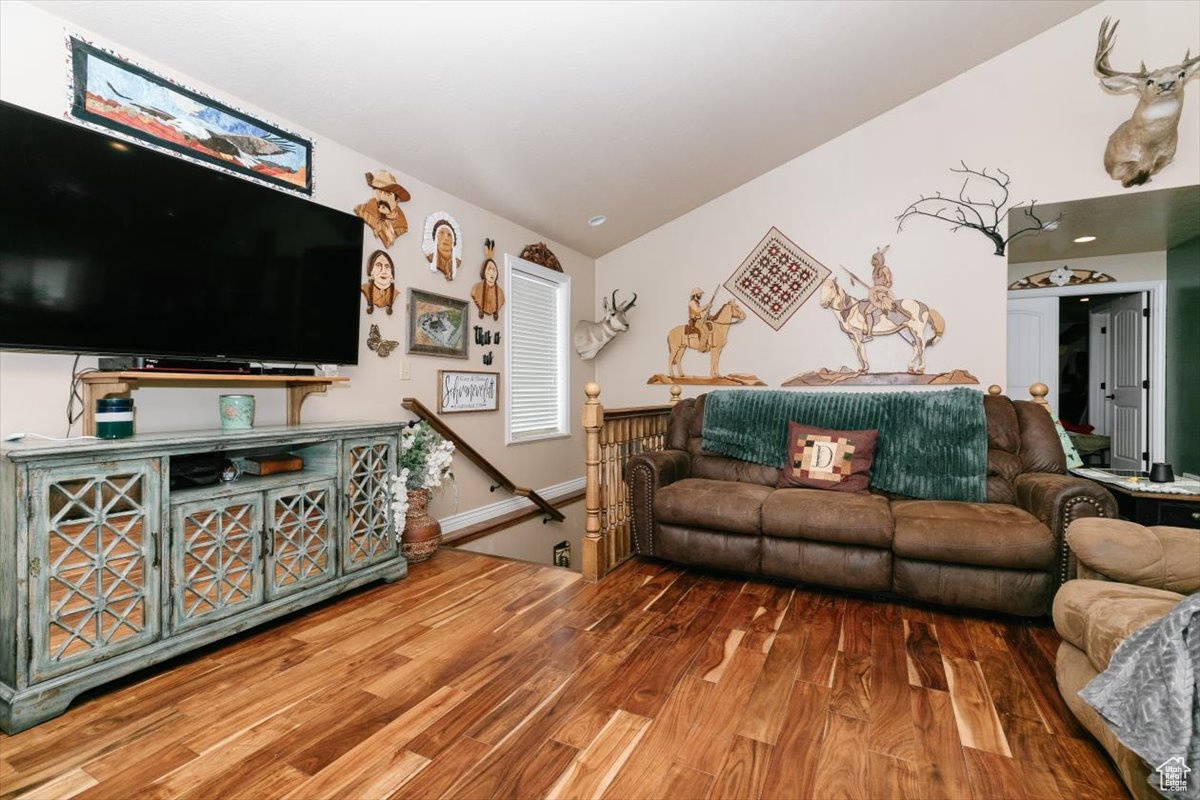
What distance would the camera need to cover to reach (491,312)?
3.96m

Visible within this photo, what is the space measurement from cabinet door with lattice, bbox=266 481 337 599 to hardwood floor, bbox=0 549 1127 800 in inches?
8.0

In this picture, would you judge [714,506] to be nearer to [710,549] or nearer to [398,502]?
[710,549]

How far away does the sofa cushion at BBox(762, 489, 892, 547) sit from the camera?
2523 mm

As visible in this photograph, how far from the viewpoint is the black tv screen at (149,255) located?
1691mm

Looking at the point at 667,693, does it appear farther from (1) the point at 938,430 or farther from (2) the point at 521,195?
(2) the point at 521,195

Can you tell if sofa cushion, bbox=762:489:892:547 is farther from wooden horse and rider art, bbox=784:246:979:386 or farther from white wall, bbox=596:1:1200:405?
white wall, bbox=596:1:1200:405

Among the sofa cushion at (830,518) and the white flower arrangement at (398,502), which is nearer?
the sofa cushion at (830,518)

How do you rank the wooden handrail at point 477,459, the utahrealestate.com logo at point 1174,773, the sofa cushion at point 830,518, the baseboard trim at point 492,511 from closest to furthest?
1. the utahrealestate.com logo at point 1174,773
2. the sofa cushion at point 830,518
3. the wooden handrail at point 477,459
4. the baseboard trim at point 492,511

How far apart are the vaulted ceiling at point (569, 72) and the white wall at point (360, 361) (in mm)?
116

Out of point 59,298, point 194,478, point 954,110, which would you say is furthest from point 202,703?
point 954,110

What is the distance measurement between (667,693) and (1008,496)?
7.65ft

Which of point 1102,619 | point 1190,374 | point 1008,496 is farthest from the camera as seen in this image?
point 1190,374

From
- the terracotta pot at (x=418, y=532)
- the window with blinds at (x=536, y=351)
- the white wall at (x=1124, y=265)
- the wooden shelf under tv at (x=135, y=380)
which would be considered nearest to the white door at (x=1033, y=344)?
the white wall at (x=1124, y=265)

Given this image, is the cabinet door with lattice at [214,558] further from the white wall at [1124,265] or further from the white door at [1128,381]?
the white door at [1128,381]
